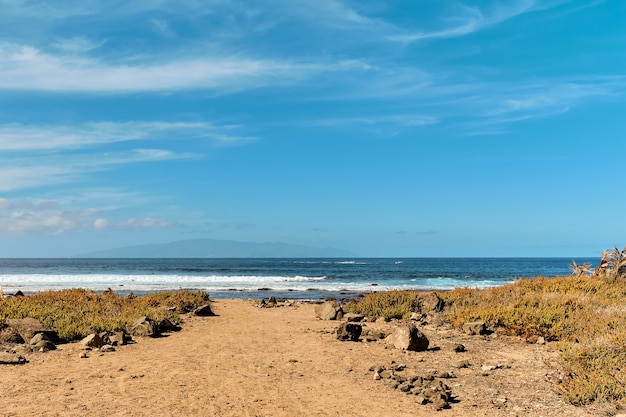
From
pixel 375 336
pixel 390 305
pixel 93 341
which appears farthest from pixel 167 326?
pixel 390 305

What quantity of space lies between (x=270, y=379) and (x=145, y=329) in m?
6.50

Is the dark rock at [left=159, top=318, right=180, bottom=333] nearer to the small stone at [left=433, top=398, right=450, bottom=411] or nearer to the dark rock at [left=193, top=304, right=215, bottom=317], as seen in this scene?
the dark rock at [left=193, top=304, right=215, bottom=317]

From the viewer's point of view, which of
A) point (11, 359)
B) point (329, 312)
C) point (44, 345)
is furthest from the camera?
point (329, 312)

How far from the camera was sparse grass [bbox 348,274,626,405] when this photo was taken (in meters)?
8.64

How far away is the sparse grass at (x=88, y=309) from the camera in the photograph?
49.3 ft

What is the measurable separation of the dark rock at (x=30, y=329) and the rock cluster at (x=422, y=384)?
9197 mm

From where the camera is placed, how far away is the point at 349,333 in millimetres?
14062

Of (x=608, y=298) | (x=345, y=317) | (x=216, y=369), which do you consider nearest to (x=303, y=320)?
(x=345, y=317)

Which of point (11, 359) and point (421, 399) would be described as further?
point (11, 359)

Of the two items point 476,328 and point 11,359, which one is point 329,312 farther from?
point 11,359

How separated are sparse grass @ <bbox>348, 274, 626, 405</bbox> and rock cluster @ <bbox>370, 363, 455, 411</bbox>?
6.93 ft

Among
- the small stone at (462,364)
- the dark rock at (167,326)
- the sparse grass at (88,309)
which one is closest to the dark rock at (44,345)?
the sparse grass at (88,309)

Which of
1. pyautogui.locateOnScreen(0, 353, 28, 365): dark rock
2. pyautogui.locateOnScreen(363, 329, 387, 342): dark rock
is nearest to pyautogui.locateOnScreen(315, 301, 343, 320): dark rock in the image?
pyautogui.locateOnScreen(363, 329, 387, 342): dark rock

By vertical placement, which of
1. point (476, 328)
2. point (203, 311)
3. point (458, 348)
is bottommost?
point (203, 311)
